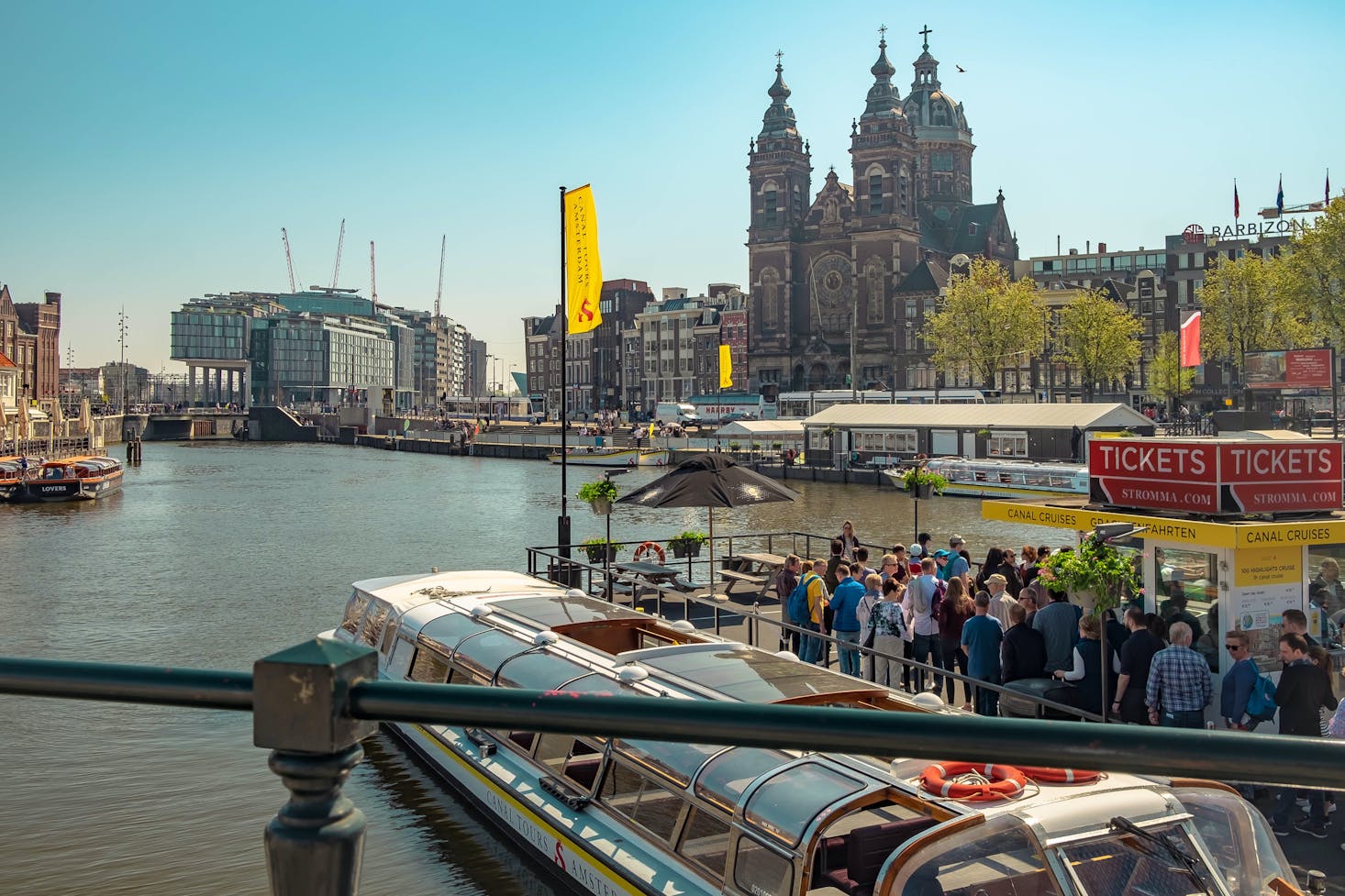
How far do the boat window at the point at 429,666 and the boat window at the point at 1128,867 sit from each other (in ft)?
26.8

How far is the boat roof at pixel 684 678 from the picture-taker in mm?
6629

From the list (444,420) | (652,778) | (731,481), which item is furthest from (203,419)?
(652,778)


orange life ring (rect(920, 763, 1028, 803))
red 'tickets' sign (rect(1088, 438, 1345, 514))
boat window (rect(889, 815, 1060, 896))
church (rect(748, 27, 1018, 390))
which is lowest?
boat window (rect(889, 815, 1060, 896))

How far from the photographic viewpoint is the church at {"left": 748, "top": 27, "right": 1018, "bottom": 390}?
404ft

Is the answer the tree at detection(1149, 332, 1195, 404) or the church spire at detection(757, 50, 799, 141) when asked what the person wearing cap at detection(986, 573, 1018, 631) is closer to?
the tree at detection(1149, 332, 1195, 404)

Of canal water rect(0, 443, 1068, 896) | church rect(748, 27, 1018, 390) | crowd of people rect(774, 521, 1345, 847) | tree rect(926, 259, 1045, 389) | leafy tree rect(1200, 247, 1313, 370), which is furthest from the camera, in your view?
church rect(748, 27, 1018, 390)

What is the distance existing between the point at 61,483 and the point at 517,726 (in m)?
68.8

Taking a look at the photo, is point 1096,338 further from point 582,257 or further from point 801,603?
point 801,603

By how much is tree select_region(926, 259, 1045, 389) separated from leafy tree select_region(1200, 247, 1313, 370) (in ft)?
45.9

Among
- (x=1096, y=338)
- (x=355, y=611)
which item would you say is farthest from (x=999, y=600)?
(x=1096, y=338)

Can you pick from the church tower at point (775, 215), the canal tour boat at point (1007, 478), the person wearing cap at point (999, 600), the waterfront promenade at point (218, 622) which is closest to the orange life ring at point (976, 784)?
the waterfront promenade at point (218, 622)

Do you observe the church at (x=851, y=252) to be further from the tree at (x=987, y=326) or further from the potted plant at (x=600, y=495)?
the potted plant at (x=600, y=495)

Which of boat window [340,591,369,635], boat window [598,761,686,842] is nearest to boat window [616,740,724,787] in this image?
boat window [598,761,686,842]

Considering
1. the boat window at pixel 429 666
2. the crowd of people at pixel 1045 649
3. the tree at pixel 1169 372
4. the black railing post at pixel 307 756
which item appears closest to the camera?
the black railing post at pixel 307 756
